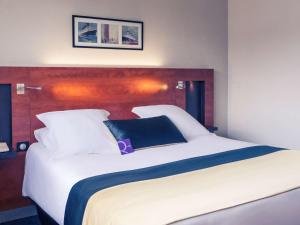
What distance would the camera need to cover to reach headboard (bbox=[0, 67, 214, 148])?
305 centimetres

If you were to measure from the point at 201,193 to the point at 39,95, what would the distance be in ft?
6.30

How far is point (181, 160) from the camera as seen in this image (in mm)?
2514

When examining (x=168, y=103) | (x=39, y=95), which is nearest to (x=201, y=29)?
(x=168, y=103)

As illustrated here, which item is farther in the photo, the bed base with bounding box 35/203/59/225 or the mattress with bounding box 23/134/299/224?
the bed base with bounding box 35/203/59/225

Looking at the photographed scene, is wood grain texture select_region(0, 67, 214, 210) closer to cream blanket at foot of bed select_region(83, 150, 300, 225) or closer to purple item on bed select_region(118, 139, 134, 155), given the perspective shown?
purple item on bed select_region(118, 139, 134, 155)

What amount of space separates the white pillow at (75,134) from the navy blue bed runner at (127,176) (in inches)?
23.7

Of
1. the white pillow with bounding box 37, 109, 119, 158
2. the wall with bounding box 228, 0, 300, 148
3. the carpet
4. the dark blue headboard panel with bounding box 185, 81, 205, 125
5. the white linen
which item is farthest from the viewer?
the dark blue headboard panel with bounding box 185, 81, 205, 125

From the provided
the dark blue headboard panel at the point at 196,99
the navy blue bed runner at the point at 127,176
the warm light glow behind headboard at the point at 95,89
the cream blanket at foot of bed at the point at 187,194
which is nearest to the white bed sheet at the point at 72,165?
the navy blue bed runner at the point at 127,176

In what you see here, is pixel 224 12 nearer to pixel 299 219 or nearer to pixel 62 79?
pixel 62 79

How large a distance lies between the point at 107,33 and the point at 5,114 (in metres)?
1.23

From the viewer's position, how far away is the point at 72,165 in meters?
2.42

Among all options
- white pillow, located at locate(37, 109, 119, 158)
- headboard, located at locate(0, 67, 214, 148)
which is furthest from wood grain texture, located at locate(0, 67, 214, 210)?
white pillow, located at locate(37, 109, 119, 158)

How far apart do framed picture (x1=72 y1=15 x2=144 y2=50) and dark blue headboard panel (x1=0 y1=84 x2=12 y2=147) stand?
751mm

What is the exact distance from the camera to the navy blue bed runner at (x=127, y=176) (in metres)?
1.93
